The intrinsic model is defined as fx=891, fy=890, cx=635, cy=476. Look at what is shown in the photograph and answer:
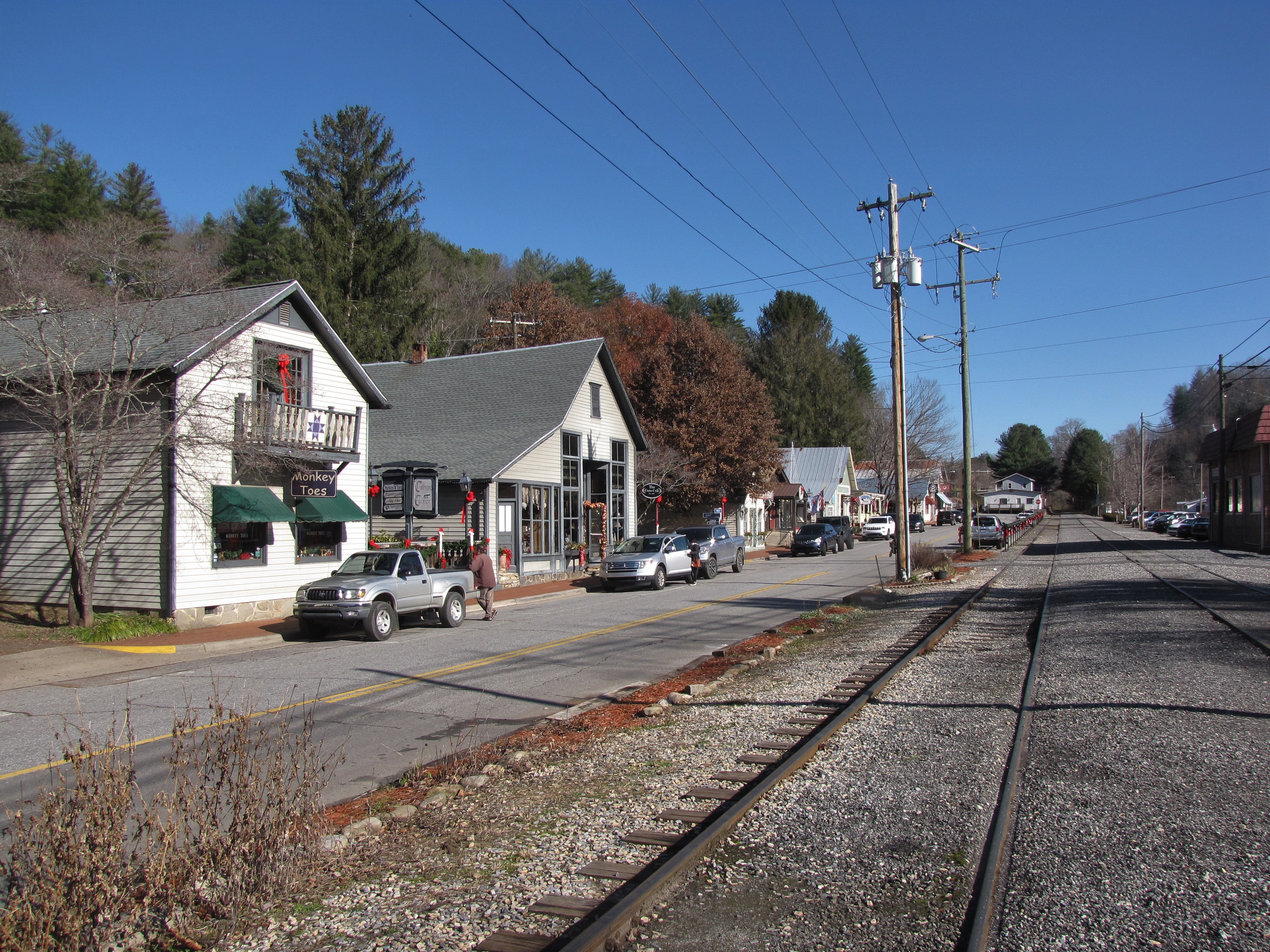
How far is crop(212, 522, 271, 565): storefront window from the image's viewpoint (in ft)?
59.5

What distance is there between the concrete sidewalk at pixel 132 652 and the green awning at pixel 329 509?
222 centimetres

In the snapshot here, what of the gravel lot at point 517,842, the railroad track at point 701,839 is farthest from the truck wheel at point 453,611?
the railroad track at point 701,839

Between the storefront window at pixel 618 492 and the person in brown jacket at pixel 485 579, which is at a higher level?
the storefront window at pixel 618 492

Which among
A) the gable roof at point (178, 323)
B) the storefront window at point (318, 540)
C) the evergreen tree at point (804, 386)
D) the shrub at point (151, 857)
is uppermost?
the evergreen tree at point (804, 386)

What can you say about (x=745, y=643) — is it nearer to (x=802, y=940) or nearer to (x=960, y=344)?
(x=802, y=940)

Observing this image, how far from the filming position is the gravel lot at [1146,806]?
165 inches

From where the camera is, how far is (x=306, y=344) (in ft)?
67.2

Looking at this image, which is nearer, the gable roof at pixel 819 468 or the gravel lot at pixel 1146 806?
the gravel lot at pixel 1146 806

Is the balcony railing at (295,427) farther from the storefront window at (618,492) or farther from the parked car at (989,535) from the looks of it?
the parked car at (989,535)

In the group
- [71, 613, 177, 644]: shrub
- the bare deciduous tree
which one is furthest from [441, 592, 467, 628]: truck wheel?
the bare deciduous tree

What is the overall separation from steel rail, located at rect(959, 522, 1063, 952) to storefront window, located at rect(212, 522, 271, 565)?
15.2 meters

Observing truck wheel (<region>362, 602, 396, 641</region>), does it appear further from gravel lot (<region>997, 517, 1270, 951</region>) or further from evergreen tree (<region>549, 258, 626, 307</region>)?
evergreen tree (<region>549, 258, 626, 307</region>)

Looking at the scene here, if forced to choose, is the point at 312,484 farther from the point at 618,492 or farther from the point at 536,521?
the point at 618,492

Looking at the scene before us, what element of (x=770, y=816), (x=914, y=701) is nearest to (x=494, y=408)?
(x=914, y=701)
